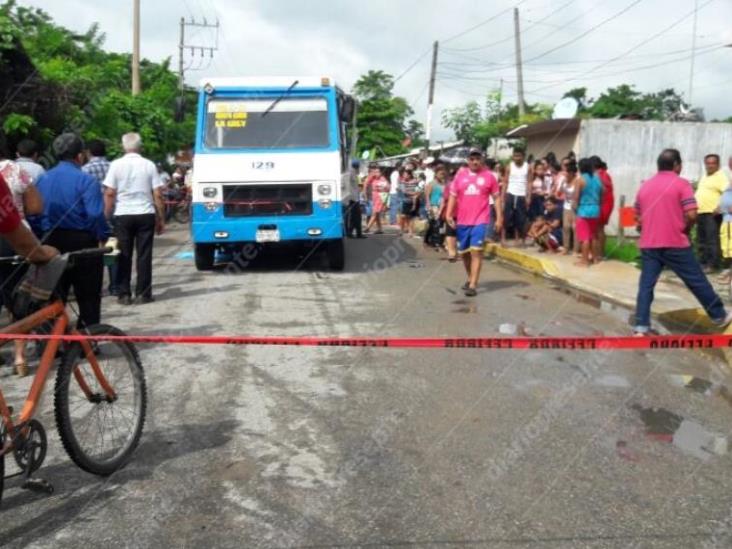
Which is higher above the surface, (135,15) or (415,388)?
(135,15)

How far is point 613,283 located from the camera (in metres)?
10.4

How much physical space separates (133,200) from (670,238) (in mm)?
5477

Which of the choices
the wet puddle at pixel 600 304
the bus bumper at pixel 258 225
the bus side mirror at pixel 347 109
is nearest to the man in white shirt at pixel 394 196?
the bus side mirror at pixel 347 109

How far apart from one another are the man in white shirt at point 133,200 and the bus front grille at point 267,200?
7.15 ft

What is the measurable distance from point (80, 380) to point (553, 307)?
20.6ft

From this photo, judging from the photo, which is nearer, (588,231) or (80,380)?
(80,380)

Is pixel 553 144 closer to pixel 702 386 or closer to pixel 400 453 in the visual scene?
pixel 702 386

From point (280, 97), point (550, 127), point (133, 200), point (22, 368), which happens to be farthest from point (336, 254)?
point (550, 127)

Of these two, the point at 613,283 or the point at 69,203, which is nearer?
the point at 69,203

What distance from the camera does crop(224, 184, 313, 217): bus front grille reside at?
36.4 feet

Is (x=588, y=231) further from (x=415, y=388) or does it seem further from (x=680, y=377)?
(x=415, y=388)

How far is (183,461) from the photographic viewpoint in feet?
13.9

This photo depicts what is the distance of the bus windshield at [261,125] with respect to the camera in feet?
37.6

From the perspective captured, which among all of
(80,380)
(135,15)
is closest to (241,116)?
(80,380)
